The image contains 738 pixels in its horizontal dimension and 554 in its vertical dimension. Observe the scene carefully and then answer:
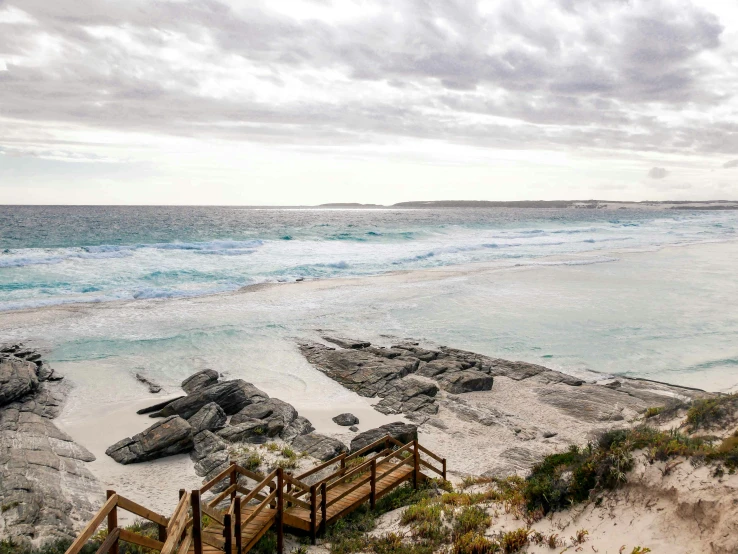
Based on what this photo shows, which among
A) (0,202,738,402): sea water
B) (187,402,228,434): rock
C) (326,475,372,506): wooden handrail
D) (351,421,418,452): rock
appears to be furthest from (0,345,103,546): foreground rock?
(351,421,418,452): rock

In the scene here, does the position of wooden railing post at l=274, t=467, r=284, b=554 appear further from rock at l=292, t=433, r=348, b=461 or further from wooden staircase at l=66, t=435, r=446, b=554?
rock at l=292, t=433, r=348, b=461

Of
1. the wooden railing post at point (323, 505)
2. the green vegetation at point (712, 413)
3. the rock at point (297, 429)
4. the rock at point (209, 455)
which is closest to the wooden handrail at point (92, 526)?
the wooden railing post at point (323, 505)

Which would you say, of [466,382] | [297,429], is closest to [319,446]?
[297,429]

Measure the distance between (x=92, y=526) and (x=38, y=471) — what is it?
8.27 metres

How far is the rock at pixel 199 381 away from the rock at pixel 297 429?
3.90m

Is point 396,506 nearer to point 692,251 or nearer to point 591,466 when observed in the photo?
point 591,466

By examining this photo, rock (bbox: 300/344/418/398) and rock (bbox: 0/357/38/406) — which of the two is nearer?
rock (bbox: 0/357/38/406)

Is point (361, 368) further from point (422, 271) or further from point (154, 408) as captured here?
point (422, 271)

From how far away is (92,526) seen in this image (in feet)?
16.6

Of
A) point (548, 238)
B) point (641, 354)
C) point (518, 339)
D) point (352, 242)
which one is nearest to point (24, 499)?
point (518, 339)

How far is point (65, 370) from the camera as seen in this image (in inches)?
780

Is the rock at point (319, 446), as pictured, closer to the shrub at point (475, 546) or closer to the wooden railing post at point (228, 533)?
the shrub at point (475, 546)

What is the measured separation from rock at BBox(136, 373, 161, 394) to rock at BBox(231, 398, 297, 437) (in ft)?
12.6

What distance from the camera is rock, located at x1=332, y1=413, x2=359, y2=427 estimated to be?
1578 centimetres
